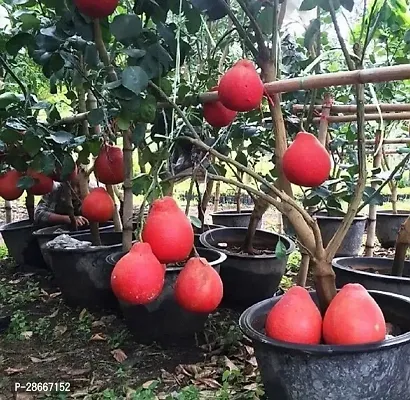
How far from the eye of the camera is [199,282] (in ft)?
4.08

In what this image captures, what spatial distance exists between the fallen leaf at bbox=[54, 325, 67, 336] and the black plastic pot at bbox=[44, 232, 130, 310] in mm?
167

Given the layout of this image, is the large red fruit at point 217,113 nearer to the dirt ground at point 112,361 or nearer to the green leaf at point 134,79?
the green leaf at point 134,79

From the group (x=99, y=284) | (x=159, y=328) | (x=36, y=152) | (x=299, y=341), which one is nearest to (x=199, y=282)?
(x=299, y=341)

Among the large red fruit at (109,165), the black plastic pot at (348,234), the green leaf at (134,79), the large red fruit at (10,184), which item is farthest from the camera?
the black plastic pot at (348,234)

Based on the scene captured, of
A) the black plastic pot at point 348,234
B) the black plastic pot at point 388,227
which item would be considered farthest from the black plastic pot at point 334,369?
the black plastic pot at point 388,227

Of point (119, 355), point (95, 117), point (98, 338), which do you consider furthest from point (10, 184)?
point (95, 117)

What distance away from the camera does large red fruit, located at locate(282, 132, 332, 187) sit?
3.77 feet

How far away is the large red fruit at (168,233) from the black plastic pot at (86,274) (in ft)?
3.82

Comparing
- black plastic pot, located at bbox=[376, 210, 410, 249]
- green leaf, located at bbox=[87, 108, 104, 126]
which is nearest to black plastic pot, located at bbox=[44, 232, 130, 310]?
→ green leaf, located at bbox=[87, 108, 104, 126]

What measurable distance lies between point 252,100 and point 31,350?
4.57 ft

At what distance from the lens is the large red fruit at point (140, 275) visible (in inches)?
44.0

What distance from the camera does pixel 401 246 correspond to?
1.76m

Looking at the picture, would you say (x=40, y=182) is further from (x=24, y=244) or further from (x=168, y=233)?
(x=168, y=233)

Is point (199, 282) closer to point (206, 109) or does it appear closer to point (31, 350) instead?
point (206, 109)
